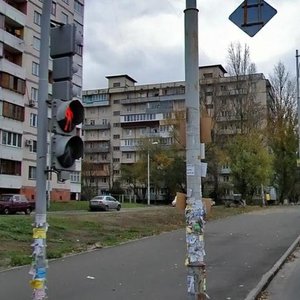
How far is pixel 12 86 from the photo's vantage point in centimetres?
5125

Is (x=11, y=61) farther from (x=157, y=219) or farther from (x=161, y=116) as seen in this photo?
(x=161, y=116)

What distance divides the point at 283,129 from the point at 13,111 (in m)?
31.0

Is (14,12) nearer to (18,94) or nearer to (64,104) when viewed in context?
(18,94)

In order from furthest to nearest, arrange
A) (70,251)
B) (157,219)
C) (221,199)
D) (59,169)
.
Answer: (221,199) → (157,219) → (70,251) → (59,169)

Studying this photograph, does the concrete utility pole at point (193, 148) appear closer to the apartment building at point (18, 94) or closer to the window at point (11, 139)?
the apartment building at point (18, 94)

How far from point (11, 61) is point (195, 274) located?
49.3 metres

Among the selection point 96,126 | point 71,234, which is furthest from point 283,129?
point 96,126

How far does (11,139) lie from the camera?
5044 centimetres

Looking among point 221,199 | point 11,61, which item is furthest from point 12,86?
point 221,199

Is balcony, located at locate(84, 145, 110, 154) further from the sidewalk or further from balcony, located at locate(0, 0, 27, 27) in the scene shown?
the sidewalk

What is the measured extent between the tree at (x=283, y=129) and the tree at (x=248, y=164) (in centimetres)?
986

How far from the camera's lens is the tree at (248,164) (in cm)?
5038

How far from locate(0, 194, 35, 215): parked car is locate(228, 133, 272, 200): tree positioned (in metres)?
20.4

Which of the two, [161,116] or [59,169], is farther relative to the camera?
[161,116]
